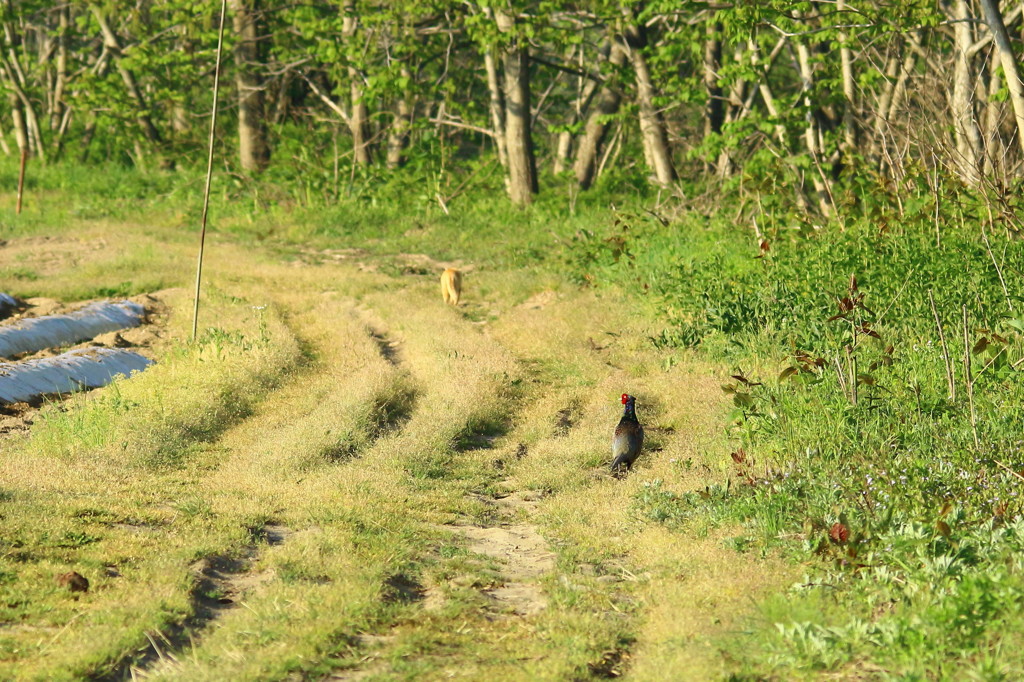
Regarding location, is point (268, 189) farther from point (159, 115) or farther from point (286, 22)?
point (159, 115)

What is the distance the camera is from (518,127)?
750 inches

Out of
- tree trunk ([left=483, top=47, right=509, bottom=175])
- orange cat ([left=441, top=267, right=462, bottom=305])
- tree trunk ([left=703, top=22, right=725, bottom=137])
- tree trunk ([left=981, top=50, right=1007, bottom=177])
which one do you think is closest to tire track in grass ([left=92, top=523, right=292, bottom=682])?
orange cat ([left=441, top=267, right=462, bottom=305])

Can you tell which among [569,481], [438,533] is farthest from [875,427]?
[438,533]

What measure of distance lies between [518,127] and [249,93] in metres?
6.24

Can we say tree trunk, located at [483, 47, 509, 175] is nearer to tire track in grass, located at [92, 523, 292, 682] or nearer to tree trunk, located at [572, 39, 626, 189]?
tree trunk, located at [572, 39, 626, 189]

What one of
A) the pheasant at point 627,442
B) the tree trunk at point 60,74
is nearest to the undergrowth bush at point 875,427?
the pheasant at point 627,442

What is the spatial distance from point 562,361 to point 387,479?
11.4 ft

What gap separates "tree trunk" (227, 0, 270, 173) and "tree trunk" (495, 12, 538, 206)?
18.0 feet

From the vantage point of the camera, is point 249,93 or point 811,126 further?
point 249,93

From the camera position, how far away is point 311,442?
7.78m

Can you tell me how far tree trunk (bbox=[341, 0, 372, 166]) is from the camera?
2048cm

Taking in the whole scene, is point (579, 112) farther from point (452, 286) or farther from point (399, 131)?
point (452, 286)

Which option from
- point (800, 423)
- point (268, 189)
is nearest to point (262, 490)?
point (800, 423)

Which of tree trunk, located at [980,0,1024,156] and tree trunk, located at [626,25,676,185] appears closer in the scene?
tree trunk, located at [980,0,1024,156]
